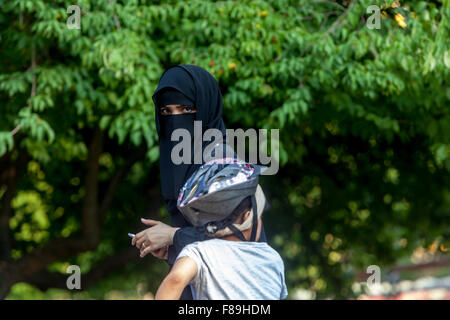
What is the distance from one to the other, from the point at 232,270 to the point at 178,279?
9.1 inches

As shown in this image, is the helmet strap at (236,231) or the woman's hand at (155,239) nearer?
the helmet strap at (236,231)

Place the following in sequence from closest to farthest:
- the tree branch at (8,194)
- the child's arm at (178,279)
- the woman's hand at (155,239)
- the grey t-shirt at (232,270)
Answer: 1. the child's arm at (178,279)
2. the grey t-shirt at (232,270)
3. the woman's hand at (155,239)
4. the tree branch at (8,194)

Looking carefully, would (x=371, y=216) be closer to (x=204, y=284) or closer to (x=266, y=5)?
(x=266, y=5)

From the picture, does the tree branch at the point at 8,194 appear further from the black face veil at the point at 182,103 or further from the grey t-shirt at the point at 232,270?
the grey t-shirt at the point at 232,270

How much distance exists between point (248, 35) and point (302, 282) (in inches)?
222

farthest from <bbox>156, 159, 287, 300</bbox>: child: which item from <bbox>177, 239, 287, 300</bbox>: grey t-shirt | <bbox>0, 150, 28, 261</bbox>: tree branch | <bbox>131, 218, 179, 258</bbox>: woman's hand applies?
<bbox>0, 150, 28, 261</bbox>: tree branch

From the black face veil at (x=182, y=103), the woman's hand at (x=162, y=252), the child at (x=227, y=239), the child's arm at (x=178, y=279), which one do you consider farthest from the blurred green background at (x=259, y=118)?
the child's arm at (x=178, y=279)

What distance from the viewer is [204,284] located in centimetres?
247

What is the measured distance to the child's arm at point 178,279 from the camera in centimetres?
235

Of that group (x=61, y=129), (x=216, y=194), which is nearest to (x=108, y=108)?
(x=61, y=129)

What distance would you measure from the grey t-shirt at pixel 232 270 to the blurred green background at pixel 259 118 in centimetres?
344

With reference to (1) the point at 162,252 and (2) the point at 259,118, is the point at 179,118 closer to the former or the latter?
(1) the point at 162,252

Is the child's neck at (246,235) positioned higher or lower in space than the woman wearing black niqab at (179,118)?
lower

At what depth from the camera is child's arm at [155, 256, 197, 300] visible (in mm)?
2346
